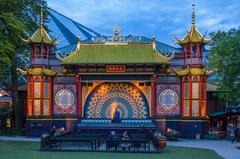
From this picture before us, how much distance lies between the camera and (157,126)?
158ft

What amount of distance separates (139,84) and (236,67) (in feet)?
46.7

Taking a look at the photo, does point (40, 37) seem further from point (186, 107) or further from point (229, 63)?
point (229, 63)

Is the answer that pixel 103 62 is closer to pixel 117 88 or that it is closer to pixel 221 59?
pixel 117 88

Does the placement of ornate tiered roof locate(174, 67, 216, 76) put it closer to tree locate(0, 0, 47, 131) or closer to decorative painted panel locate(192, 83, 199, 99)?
decorative painted panel locate(192, 83, 199, 99)

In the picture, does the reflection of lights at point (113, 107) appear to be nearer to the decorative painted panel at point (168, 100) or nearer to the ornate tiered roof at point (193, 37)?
the decorative painted panel at point (168, 100)

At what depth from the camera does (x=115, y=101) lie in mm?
50031

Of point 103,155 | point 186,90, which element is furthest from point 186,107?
point 103,155

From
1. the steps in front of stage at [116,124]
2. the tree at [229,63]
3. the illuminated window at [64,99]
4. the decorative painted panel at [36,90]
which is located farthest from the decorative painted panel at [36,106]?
the tree at [229,63]

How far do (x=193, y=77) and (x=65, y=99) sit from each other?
13588 millimetres

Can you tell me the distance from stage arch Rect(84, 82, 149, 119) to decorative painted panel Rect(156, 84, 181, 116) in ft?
6.34

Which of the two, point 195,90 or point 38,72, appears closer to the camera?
point 195,90

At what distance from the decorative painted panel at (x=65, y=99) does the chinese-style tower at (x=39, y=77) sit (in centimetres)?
86

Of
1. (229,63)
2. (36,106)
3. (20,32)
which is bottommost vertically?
(36,106)

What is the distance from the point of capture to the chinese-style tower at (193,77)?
1845 inches
